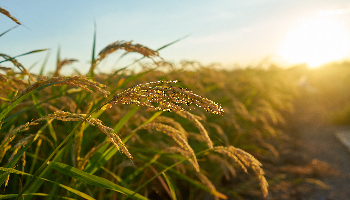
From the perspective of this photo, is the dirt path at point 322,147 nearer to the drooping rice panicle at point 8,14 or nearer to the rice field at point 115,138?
the rice field at point 115,138

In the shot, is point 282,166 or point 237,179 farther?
point 282,166

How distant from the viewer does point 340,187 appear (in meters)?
3.81

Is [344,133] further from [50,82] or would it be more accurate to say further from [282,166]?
[50,82]

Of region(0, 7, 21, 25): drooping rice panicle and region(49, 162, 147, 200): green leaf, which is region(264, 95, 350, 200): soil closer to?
region(49, 162, 147, 200): green leaf

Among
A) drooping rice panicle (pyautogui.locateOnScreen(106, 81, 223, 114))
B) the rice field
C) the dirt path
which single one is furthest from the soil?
drooping rice panicle (pyautogui.locateOnScreen(106, 81, 223, 114))

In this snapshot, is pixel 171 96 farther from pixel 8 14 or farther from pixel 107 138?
pixel 107 138

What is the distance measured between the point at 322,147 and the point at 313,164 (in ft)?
5.09

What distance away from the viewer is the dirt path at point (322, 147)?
11.9ft

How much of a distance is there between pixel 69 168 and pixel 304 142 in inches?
240

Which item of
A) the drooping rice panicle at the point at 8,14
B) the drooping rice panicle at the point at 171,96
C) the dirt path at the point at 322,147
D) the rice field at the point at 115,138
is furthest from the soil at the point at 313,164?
the drooping rice panicle at the point at 8,14

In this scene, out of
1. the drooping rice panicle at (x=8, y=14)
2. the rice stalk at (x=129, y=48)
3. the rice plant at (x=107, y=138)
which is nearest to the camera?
the rice plant at (x=107, y=138)

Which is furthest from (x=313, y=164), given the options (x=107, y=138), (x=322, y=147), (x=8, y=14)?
(x=8, y=14)

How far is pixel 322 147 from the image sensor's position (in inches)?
Answer: 228

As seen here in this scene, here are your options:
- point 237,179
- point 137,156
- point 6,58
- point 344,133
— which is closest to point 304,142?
point 344,133
